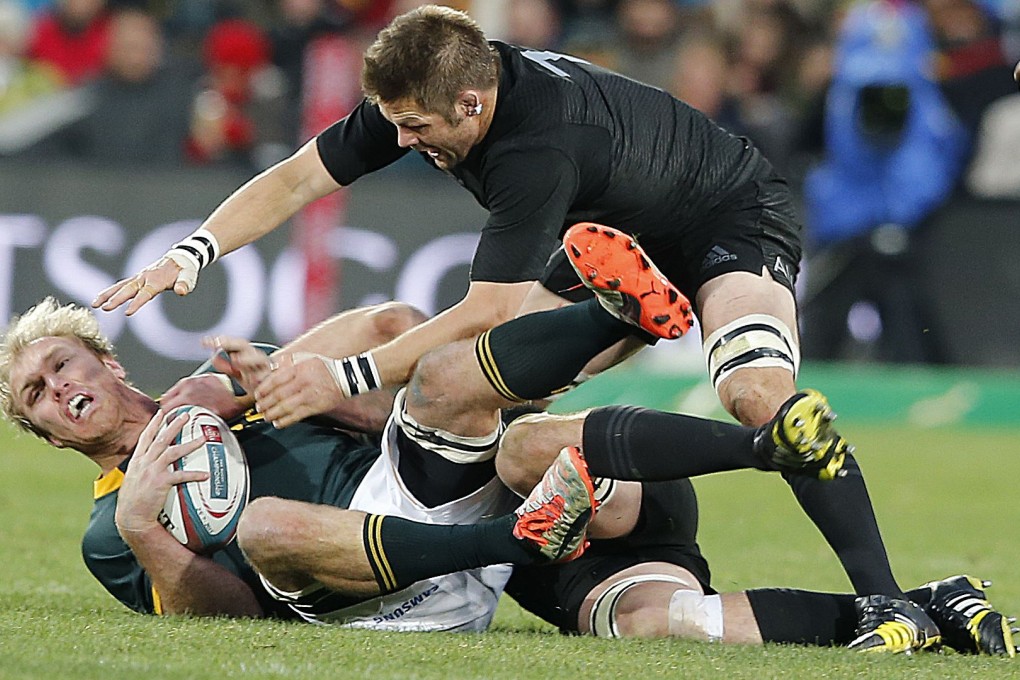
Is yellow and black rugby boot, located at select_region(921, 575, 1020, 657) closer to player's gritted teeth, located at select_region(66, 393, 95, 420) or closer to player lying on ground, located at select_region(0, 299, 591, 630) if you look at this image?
player lying on ground, located at select_region(0, 299, 591, 630)

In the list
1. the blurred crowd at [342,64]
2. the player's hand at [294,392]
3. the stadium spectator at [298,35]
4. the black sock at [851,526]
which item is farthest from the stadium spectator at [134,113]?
the black sock at [851,526]

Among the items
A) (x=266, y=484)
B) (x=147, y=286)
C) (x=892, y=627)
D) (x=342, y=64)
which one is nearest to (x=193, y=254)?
(x=147, y=286)

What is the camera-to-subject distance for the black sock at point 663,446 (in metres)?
4.44

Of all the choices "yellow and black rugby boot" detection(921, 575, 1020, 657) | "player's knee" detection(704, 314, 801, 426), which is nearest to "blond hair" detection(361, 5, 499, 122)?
"player's knee" detection(704, 314, 801, 426)

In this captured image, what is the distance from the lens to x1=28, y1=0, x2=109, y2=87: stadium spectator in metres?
13.4

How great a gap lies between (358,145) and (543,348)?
1.34 m

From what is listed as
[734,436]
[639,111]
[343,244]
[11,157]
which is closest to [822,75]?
[343,244]

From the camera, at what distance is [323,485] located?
5.11 meters

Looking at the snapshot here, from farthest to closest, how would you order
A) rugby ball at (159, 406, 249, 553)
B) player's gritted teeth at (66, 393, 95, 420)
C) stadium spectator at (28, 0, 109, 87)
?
stadium spectator at (28, 0, 109, 87) < player's gritted teeth at (66, 393, 95, 420) < rugby ball at (159, 406, 249, 553)

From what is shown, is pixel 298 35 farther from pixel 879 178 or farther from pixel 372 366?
pixel 372 366

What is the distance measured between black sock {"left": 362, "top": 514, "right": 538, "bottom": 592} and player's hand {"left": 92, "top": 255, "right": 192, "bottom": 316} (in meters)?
1.01

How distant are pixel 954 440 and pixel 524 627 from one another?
6.94 meters

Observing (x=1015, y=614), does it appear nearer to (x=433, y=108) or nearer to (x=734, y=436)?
(x=734, y=436)

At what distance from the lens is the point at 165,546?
473 centimetres
